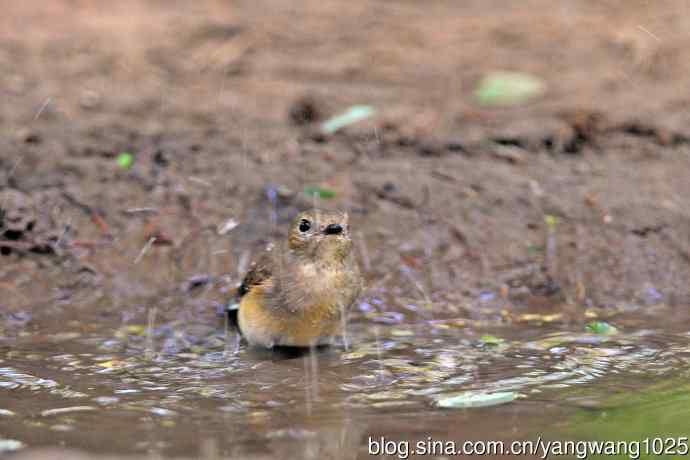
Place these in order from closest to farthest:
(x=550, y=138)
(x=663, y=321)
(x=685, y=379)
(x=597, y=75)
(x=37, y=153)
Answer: (x=685, y=379) < (x=663, y=321) < (x=37, y=153) < (x=550, y=138) < (x=597, y=75)

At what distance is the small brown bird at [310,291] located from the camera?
6344 millimetres

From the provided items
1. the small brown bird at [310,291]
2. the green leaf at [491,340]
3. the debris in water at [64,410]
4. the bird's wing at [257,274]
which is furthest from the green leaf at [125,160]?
the debris in water at [64,410]

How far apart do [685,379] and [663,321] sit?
1343mm

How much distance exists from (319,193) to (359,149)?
87cm

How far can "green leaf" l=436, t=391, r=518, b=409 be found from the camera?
505 centimetres

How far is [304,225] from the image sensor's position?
6.51 m

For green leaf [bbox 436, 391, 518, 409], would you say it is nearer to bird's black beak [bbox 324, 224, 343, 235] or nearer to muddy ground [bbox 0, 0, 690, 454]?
bird's black beak [bbox 324, 224, 343, 235]

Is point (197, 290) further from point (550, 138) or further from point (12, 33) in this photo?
point (12, 33)

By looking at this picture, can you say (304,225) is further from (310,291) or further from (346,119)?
(346,119)

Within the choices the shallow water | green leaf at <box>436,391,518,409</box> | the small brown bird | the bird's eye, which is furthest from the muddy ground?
green leaf at <box>436,391,518,409</box>

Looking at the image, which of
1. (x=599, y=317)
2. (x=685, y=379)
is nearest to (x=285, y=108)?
(x=599, y=317)

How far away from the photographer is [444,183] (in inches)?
322

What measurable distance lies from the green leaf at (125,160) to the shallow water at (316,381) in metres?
1.35

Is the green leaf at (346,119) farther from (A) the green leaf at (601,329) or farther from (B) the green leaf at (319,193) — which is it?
(A) the green leaf at (601,329)
